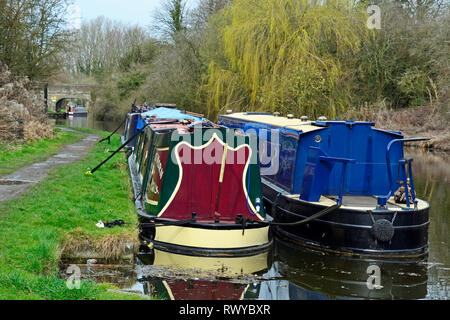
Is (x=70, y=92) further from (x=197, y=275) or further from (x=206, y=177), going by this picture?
(x=197, y=275)

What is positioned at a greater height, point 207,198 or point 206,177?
point 206,177

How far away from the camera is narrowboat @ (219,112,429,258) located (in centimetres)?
890

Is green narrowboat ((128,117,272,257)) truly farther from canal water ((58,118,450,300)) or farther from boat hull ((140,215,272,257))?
canal water ((58,118,450,300))

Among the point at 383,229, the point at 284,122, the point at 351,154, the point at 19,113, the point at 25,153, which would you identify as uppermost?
the point at 284,122

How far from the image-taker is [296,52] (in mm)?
22469

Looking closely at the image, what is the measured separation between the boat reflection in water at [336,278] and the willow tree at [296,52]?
13724 millimetres

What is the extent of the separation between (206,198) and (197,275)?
151 centimetres

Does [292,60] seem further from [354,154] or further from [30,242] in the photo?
[30,242]

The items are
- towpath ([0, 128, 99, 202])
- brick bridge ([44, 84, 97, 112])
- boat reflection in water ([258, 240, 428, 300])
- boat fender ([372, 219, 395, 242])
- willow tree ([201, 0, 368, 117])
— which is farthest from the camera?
brick bridge ([44, 84, 97, 112])

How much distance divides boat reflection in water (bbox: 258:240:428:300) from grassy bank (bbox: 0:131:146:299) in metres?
2.29

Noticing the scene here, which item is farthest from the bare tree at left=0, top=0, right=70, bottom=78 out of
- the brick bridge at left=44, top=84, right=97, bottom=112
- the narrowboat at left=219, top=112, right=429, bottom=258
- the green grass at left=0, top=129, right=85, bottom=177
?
the brick bridge at left=44, top=84, right=97, bottom=112

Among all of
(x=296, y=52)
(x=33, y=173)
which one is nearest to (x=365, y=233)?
(x=33, y=173)
